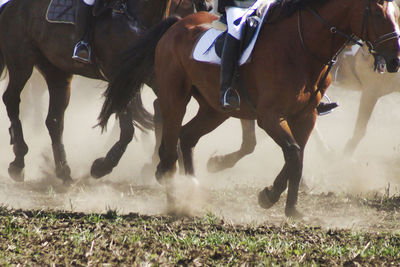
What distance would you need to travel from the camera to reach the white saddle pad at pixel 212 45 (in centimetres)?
709

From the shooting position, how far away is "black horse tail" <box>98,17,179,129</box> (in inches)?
324

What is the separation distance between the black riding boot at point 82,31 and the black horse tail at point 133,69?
64cm

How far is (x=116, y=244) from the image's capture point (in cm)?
535

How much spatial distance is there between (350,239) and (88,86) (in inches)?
450

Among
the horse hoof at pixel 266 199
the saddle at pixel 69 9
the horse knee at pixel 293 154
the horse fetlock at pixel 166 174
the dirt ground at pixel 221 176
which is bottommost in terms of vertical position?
the dirt ground at pixel 221 176

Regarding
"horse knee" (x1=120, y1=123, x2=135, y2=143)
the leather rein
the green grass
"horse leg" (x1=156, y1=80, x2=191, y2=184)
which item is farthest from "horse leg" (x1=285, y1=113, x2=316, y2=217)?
"horse knee" (x1=120, y1=123, x2=135, y2=143)

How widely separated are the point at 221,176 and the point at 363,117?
8.72 ft

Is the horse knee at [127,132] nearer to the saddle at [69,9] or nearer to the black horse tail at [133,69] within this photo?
the black horse tail at [133,69]

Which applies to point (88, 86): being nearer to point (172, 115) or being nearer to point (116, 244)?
point (172, 115)

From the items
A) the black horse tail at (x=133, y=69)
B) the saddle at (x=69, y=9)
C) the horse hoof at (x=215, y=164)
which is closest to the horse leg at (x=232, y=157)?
the horse hoof at (x=215, y=164)

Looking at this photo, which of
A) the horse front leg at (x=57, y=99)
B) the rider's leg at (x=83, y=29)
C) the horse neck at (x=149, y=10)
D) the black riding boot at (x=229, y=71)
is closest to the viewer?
the black riding boot at (x=229, y=71)

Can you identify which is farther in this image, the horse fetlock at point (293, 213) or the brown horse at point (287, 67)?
the horse fetlock at point (293, 213)

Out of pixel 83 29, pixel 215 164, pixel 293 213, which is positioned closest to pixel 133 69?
pixel 83 29

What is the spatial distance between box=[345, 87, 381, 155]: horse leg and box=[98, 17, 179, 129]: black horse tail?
4.58m
